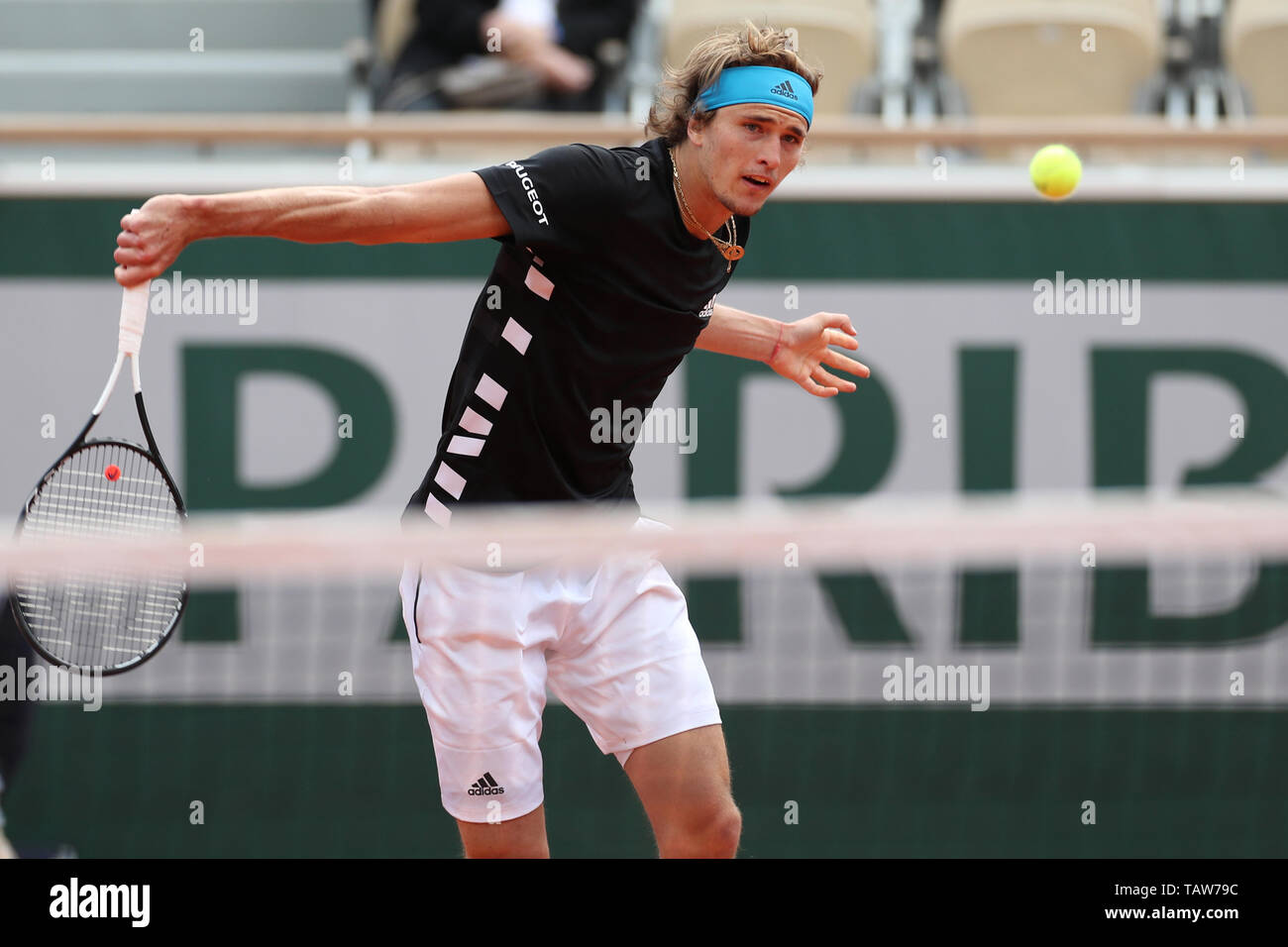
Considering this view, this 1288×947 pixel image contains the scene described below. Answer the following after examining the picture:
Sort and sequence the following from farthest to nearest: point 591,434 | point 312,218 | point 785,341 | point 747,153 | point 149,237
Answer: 1. point 785,341
2. point 591,434
3. point 747,153
4. point 312,218
5. point 149,237

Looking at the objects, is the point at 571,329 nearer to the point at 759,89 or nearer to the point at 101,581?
the point at 759,89

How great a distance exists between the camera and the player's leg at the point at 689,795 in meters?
3.10

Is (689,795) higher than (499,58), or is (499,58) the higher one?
(499,58)

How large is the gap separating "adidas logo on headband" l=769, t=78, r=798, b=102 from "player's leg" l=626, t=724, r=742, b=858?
3.97ft

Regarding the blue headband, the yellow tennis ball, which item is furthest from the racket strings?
the yellow tennis ball

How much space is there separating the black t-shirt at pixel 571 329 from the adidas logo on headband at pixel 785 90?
241mm

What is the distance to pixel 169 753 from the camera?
478cm

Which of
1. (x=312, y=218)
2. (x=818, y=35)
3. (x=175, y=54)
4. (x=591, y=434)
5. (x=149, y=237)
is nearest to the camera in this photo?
(x=149, y=237)

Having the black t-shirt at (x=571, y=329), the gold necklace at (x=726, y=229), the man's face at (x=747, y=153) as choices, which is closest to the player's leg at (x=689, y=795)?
the black t-shirt at (x=571, y=329)

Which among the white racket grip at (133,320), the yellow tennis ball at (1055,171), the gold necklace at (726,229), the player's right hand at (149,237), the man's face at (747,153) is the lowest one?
the white racket grip at (133,320)

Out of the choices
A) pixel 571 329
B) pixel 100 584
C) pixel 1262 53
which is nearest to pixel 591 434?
pixel 571 329

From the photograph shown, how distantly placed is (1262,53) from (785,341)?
3.61 m

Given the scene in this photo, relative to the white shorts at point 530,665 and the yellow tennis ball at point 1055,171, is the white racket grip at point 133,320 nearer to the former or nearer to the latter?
the white shorts at point 530,665

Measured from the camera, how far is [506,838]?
3.10m
